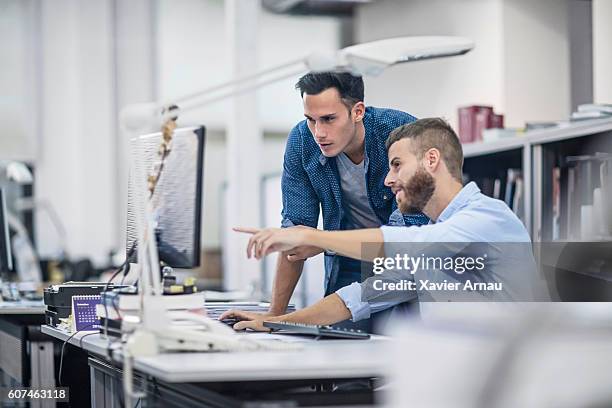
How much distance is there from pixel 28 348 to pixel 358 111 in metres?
1.90

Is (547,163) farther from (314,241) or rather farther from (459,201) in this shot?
(314,241)

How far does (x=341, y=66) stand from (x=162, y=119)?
464 millimetres

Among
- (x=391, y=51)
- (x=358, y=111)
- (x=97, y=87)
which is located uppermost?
(x=97, y=87)

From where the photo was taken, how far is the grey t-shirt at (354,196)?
3315mm

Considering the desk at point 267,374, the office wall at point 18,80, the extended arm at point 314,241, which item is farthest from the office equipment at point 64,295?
the office wall at point 18,80

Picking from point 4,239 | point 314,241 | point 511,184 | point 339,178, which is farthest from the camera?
point 511,184

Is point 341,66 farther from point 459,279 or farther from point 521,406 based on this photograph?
point 521,406

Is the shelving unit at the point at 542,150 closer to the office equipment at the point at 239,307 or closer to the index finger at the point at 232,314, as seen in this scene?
the office equipment at the point at 239,307

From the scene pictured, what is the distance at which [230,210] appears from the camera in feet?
21.3

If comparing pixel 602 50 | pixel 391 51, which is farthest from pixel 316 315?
pixel 602 50

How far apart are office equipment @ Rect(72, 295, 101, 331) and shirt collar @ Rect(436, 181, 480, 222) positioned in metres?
1.06

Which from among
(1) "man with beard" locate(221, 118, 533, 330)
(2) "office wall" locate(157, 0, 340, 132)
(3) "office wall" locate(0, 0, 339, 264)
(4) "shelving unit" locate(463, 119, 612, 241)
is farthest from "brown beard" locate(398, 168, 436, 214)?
(2) "office wall" locate(157, 0, 340, 132)

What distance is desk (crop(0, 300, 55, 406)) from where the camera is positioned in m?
4.19

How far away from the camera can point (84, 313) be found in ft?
9.90
